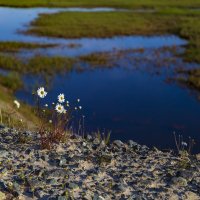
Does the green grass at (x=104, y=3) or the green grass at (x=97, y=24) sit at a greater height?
the green grass at (x=104, y=3)

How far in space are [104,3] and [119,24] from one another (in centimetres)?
2434

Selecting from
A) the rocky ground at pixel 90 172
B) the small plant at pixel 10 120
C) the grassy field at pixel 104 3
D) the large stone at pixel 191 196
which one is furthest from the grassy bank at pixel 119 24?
the large stone at pixel 191 196

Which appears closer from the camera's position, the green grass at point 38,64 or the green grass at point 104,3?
the green grass at point 38,64

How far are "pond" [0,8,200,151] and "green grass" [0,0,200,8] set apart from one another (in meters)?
30.6

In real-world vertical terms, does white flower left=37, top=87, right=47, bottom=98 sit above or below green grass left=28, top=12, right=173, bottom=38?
above

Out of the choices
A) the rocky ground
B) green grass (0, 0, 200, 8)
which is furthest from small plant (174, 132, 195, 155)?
green grass (0, 0, 200, 8)

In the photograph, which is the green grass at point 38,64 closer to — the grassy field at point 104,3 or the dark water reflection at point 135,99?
the dark water reflection at point 135,99

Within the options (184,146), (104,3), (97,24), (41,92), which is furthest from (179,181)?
(104,3)

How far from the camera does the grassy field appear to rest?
74.1 metres

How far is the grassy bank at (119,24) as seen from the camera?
160ft

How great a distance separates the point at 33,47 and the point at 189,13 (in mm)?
30312

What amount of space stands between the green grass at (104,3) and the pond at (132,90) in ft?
101

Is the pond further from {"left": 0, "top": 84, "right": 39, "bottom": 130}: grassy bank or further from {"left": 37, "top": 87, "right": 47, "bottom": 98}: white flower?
{"left": 37, "top": 87, "right": 47, "bottom": 98}: white flower

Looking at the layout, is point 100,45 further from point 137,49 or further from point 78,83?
point 78,83
